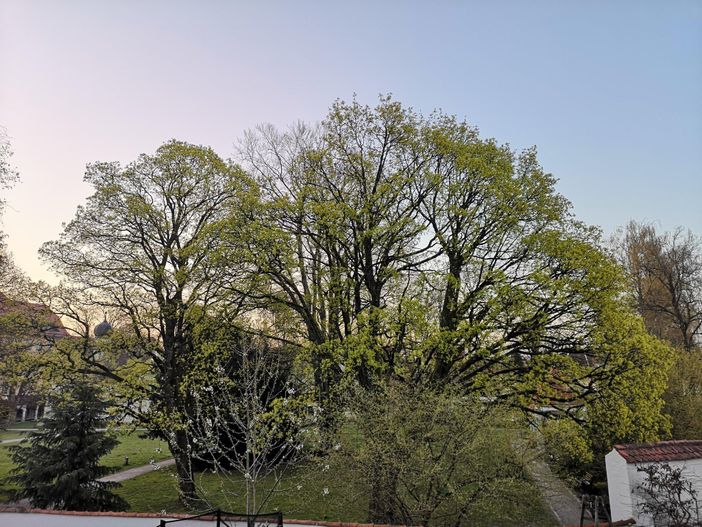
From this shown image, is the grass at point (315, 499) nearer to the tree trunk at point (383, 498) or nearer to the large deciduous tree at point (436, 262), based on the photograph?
the tree trunk at point (383, 498)

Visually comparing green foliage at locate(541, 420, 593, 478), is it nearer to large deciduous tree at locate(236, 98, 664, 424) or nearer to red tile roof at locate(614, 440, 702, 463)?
large deciduous tree at locate(236, 98, 664, 424)

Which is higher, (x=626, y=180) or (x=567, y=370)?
(x=626, y=180)

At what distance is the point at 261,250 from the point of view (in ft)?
43.7

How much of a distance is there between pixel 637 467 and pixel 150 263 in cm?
1454

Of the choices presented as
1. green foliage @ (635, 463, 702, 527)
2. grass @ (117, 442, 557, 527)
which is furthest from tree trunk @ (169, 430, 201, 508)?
green foliage @ (635, 463, 702, 527)

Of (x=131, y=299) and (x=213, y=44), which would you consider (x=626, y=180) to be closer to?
A: (x=213, y=44)

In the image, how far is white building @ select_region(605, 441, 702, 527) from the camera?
8.38 meters

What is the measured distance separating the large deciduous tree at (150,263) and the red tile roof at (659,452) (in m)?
11.2

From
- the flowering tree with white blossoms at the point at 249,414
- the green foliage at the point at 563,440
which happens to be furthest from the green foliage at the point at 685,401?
the flowering tree with white blossoms at the point at 249,414

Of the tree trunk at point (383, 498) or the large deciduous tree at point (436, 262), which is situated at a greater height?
the large deciduous tree at point (436, 262)

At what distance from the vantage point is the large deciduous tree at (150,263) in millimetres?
14383

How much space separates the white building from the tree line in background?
5.15 feet

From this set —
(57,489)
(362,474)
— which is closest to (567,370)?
(362,474)

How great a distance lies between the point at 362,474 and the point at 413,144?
9937mm
